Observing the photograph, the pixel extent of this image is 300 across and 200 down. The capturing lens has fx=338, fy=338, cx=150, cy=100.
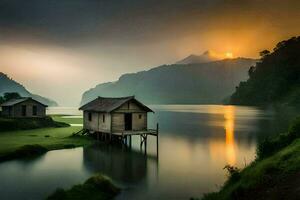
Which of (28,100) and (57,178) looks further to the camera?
(28,100)

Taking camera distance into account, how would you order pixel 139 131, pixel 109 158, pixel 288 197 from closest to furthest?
pixel 288 197, pixel 109 158, pixel 139 131

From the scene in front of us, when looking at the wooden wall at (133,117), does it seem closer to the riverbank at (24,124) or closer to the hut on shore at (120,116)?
the hut on shore at (120,116)

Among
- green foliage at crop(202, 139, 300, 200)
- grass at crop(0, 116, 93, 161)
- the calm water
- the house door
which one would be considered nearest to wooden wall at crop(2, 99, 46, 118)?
grass at crop(0, 116, 93, 161)

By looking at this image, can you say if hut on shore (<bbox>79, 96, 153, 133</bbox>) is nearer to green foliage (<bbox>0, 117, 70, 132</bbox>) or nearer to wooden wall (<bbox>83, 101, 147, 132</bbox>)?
wooden wall (<bbox>83, 101, 147, 132</bbox>)

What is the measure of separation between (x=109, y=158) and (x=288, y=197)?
28.9 metres

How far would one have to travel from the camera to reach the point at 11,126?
66.1 m

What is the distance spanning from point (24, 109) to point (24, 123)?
229 inches

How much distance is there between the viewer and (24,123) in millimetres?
69125

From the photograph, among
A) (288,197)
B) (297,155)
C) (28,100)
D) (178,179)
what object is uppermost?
(28,100)

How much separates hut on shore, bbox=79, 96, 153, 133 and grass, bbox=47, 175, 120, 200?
24154 mm

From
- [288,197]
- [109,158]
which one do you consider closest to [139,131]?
[109,158]

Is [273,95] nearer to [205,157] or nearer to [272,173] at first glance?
[205,157]

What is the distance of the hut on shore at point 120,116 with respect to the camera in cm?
5038

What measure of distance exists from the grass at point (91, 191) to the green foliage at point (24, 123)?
45088 millimetres
